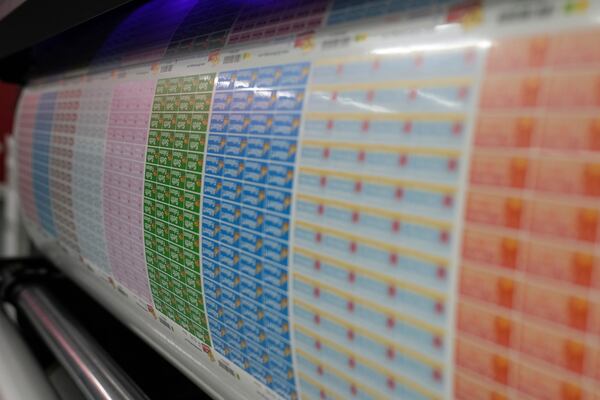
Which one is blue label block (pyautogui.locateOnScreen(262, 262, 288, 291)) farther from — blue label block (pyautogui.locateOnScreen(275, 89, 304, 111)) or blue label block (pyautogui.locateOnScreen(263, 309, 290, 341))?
blue label block (pyautogui.locateOnScreen(275, 89, 304, 111))

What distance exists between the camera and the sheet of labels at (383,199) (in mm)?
332

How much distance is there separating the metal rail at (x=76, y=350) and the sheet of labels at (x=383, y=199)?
0.67 feet

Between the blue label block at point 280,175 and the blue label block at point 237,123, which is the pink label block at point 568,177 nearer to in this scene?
the blue label block at point 280,175

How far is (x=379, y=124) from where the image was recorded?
44 cm

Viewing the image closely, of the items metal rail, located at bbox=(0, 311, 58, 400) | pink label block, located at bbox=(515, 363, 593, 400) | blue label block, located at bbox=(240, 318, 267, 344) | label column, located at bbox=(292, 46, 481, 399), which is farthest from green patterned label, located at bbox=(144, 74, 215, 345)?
pink label block, located at bbox=(515, 363, 593, 400)

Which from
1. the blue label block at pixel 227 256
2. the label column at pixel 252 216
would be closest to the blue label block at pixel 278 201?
the label column at pixel 252 216

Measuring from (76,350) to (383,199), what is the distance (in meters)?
0.90

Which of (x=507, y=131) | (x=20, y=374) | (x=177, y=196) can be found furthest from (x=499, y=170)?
(x=20, y=374)

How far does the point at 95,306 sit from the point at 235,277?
892 millimetres

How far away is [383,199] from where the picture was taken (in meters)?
0.43

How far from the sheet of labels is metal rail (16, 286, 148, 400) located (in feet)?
0.67

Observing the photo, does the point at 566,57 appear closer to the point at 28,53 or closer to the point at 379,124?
the point at 379,124

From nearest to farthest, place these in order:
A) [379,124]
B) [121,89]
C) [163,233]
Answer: [379,124], [163,233], [121,89]

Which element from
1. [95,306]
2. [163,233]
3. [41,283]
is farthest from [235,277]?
[41,283]
